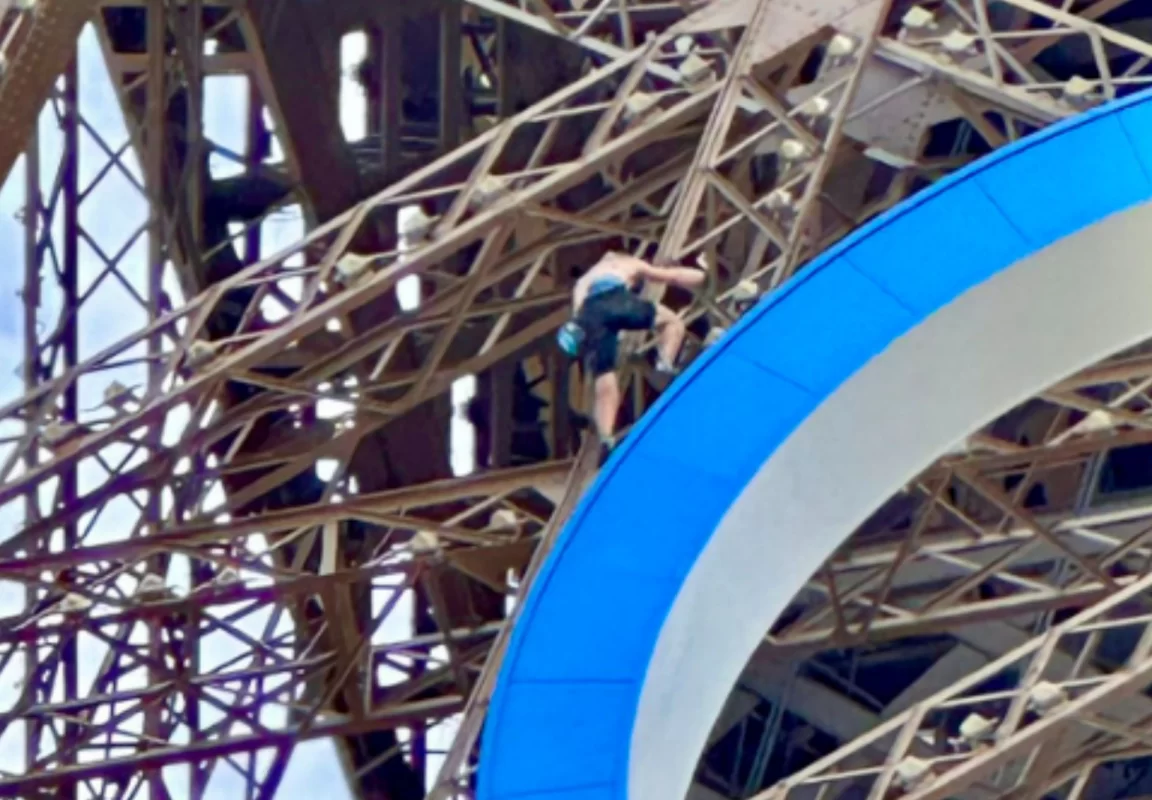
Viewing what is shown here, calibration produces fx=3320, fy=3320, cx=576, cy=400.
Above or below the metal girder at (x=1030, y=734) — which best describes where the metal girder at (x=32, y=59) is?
above

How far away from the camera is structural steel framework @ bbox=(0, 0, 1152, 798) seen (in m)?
23.0

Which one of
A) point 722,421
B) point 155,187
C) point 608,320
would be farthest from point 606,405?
point 155,187

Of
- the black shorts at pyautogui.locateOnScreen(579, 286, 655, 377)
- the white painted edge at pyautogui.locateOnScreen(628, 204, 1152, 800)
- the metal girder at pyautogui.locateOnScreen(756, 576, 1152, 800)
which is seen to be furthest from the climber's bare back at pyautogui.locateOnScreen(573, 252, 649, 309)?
the metal girder at pyautogui.locateOnScreen(756, 576, 1152, 800)

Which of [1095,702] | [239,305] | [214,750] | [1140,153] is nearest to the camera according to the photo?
[1140,153]

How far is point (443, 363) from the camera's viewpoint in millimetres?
29031

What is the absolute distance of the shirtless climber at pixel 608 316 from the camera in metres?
21.0

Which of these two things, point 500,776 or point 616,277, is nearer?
point 500,776

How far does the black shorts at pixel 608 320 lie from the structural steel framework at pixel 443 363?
713 millimetres

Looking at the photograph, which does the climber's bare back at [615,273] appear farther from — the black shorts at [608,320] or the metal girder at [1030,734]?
the metal girder at [1030,734]

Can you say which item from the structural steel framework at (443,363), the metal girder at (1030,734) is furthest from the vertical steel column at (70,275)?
the metal girder at (1030,734)

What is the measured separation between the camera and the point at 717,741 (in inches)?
1254

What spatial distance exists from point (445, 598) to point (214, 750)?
3.29 metres

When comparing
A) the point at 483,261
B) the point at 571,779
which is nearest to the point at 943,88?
the point at 483,261

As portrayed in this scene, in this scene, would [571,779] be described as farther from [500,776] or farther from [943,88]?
[943,88]
